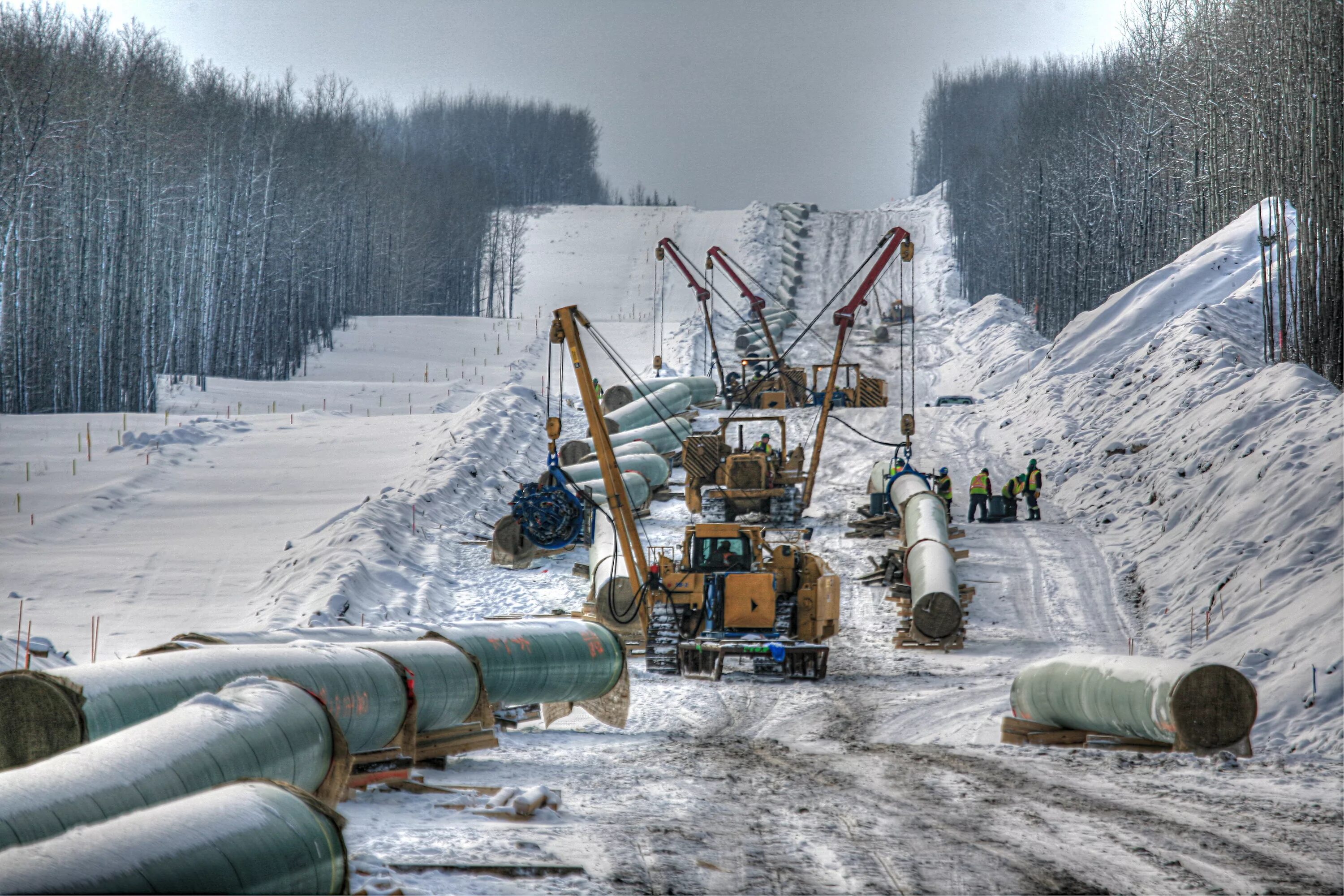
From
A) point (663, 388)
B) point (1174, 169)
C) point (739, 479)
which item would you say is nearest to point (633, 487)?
point (739, 479)

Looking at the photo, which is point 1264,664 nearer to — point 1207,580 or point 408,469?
point 1207,580

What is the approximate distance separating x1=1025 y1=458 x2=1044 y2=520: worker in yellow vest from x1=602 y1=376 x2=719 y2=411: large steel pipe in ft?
45.7

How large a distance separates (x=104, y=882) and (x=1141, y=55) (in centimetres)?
6549

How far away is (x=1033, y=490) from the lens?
94.0 feet

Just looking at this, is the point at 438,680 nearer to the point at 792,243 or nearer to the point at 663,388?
the point at 663,388

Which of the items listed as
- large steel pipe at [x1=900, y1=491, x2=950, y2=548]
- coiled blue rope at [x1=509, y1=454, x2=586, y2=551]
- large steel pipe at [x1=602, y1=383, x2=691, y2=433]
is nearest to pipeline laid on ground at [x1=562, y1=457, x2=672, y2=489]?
coiled blue rope at [x1=509, y1=454, x2=586, y2=551]

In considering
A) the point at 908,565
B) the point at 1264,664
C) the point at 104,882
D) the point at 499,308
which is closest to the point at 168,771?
the point at 104,882

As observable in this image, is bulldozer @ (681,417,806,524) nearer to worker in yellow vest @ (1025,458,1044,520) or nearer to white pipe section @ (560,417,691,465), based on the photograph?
white pipe section @ (560,417,691,465)

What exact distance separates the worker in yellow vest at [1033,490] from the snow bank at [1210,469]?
3.49 ft

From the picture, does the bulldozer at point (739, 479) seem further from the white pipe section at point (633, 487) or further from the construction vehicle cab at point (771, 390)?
the construction vehicle cab at point (771, 390)

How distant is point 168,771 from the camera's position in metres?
7.01

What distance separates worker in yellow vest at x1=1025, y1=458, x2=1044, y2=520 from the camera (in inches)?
1129

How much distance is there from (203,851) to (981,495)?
24.8 metres

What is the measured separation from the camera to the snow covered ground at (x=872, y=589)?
30.0ft
